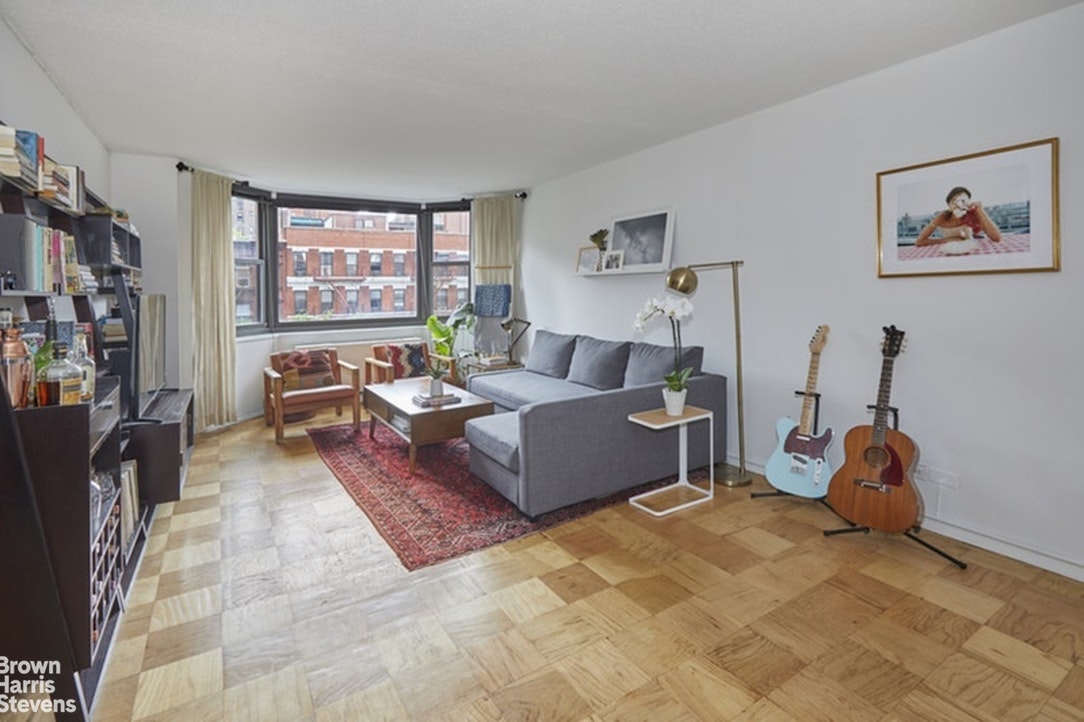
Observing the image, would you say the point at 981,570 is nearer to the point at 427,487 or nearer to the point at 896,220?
the point at 896,220

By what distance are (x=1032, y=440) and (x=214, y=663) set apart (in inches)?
137

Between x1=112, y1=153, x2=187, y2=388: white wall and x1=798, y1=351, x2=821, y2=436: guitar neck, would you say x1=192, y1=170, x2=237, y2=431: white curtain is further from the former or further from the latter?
x1=798, y1=351, x2=821, y2=436: guitar neck

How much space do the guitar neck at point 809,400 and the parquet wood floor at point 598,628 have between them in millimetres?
525

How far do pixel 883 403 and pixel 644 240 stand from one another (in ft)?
7.16

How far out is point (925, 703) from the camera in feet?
5.50

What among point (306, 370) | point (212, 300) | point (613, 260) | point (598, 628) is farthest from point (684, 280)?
point (212, 300)

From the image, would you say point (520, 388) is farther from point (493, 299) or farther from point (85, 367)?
point (85, 367)

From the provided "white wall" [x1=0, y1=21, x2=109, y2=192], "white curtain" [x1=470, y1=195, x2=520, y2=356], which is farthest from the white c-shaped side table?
"white wall" [x1=0, y1=21, x2=109, y2=192]

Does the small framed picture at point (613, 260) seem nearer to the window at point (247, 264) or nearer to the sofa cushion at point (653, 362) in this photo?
the sofa cushion at point (653, 362)

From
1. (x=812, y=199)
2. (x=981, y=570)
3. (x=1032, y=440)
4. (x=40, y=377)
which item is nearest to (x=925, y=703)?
(x=981, y=570)

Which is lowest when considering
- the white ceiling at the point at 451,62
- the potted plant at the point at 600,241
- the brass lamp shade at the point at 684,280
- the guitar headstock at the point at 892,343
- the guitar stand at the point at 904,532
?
the guitar stand at the point at 904,532

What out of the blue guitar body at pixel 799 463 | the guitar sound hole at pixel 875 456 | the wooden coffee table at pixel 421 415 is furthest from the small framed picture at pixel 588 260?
the guitar sound hole at pixel 875 456

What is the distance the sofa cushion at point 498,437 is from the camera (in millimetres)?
3017

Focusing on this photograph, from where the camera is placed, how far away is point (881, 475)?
266 centimetres
